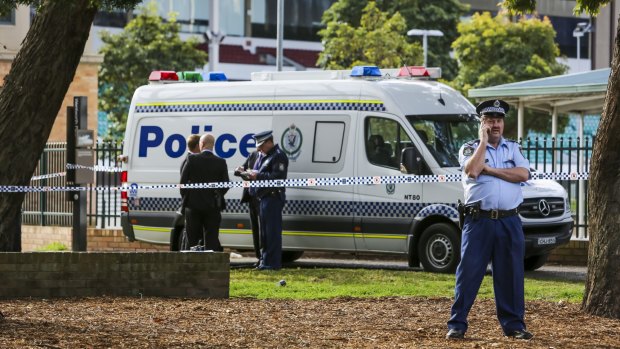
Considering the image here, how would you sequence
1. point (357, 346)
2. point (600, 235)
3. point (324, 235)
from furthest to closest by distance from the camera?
point (324, 235) < point (600, 235) < point (357, 346)

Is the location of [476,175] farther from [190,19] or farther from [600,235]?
[190,19]

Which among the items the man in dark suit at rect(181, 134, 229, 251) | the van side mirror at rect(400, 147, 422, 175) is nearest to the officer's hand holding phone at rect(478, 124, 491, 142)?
the van side mirror at rect(400, 147, 422, 175)

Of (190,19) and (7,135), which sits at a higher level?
(190,19)

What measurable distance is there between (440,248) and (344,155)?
5.44 ft

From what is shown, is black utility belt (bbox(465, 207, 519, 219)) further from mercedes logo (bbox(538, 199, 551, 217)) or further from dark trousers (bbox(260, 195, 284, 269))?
dark trousers (bbox(260, 195, 284, 269))

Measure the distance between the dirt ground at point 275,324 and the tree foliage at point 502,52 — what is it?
3690 centimetres

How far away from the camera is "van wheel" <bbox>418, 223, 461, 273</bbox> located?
1703cm

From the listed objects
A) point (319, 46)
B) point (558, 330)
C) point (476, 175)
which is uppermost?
point (319, 46)

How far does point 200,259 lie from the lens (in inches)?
513

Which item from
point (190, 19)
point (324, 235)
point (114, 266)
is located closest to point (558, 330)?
point (114, 266)

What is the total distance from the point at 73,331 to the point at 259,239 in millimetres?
8032

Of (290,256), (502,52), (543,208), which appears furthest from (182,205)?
(502,52)

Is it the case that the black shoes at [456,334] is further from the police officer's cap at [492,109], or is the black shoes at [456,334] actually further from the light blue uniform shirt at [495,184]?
the police officer's cap at [492,109]

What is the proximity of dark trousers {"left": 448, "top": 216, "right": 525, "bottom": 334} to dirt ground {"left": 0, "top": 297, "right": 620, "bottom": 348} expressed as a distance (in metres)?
0.19
